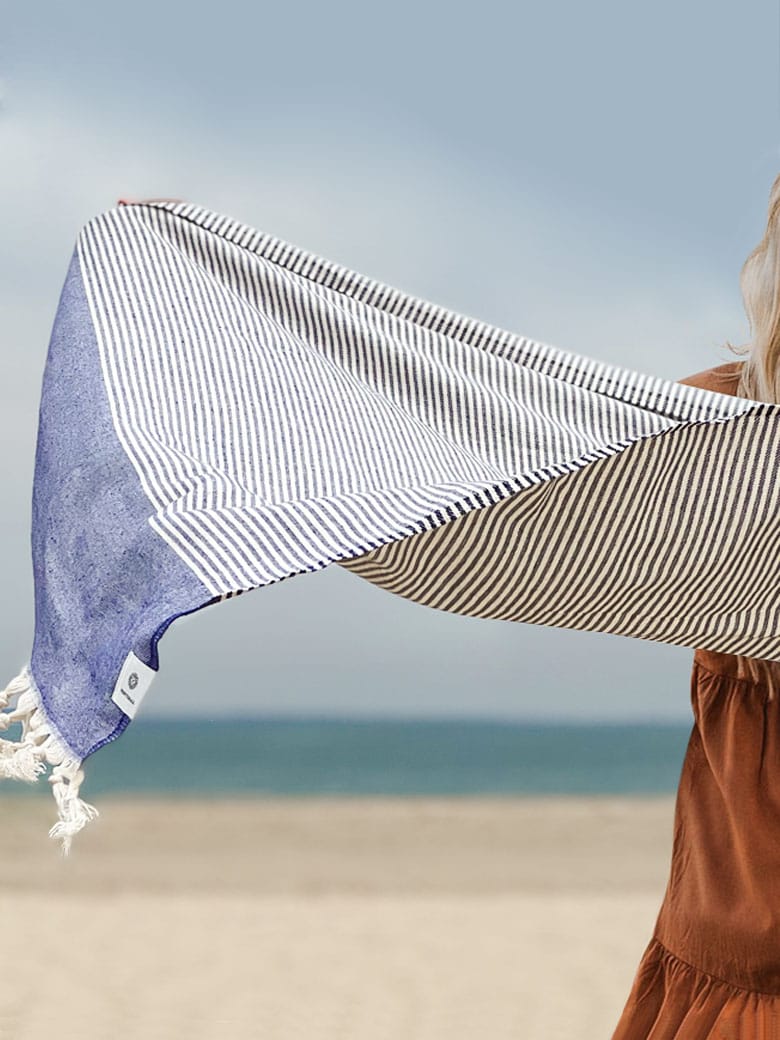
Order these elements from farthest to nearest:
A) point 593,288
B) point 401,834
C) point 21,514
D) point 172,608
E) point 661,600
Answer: point 593,288, point 21,514, point 401,834, point 661,600, point 172,608

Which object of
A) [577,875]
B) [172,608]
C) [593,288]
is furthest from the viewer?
[593,288]

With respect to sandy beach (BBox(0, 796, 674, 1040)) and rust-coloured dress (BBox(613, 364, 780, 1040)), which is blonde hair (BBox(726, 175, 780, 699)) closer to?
rust-coloured dress (BBox(613, 364, 780, 1040))

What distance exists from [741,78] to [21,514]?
5289 millimetres

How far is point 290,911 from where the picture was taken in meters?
5.32

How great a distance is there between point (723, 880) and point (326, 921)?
164 inches

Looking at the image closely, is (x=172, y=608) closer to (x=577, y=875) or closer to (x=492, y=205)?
(x=577, y=875)

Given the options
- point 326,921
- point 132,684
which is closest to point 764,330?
point 132,684

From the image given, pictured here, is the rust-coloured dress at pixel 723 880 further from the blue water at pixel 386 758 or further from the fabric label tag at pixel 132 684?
the blue water at pixel 386 758

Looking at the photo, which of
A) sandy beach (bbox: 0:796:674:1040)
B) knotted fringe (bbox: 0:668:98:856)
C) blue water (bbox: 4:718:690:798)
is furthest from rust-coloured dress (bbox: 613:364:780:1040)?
blue water (bbox: 4:718:690:798)

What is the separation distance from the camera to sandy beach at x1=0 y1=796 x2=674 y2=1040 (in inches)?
156

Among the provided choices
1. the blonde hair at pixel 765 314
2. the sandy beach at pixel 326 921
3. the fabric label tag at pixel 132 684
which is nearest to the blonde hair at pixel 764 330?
the blonde hair at pixel 765 314

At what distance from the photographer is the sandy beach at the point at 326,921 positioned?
3.96 meters

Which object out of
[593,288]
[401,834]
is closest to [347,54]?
[593,288]

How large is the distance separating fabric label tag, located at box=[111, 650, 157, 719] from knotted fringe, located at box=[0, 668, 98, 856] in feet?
0.27
